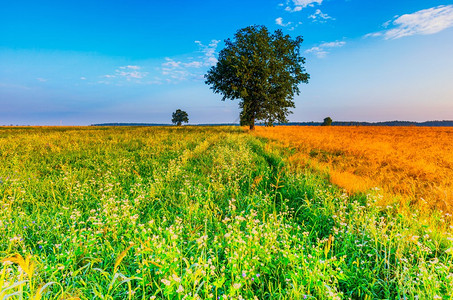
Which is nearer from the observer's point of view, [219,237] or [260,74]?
[219,237]

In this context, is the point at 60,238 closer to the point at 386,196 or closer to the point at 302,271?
the point at 302,271

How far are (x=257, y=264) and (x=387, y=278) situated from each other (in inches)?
62.3

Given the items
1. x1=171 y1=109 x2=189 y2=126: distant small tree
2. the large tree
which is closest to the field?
A: the large tree

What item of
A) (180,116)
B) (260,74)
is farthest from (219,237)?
(180,116)

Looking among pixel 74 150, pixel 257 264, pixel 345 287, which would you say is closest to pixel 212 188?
pixel 257 264

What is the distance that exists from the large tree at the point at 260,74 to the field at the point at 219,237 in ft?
68.9

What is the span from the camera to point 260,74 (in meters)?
26.9

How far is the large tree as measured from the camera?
85.8 ft

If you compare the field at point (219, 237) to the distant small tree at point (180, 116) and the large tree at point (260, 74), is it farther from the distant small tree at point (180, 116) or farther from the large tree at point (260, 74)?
the distant small tree at point (180, 116)

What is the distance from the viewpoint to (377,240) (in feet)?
9.90

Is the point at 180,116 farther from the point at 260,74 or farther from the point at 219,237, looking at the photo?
the point at 219,237

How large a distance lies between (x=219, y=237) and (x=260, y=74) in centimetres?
2653

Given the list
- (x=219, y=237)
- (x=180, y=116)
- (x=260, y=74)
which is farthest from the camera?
(x=180, y=116)

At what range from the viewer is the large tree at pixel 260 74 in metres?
26.1
